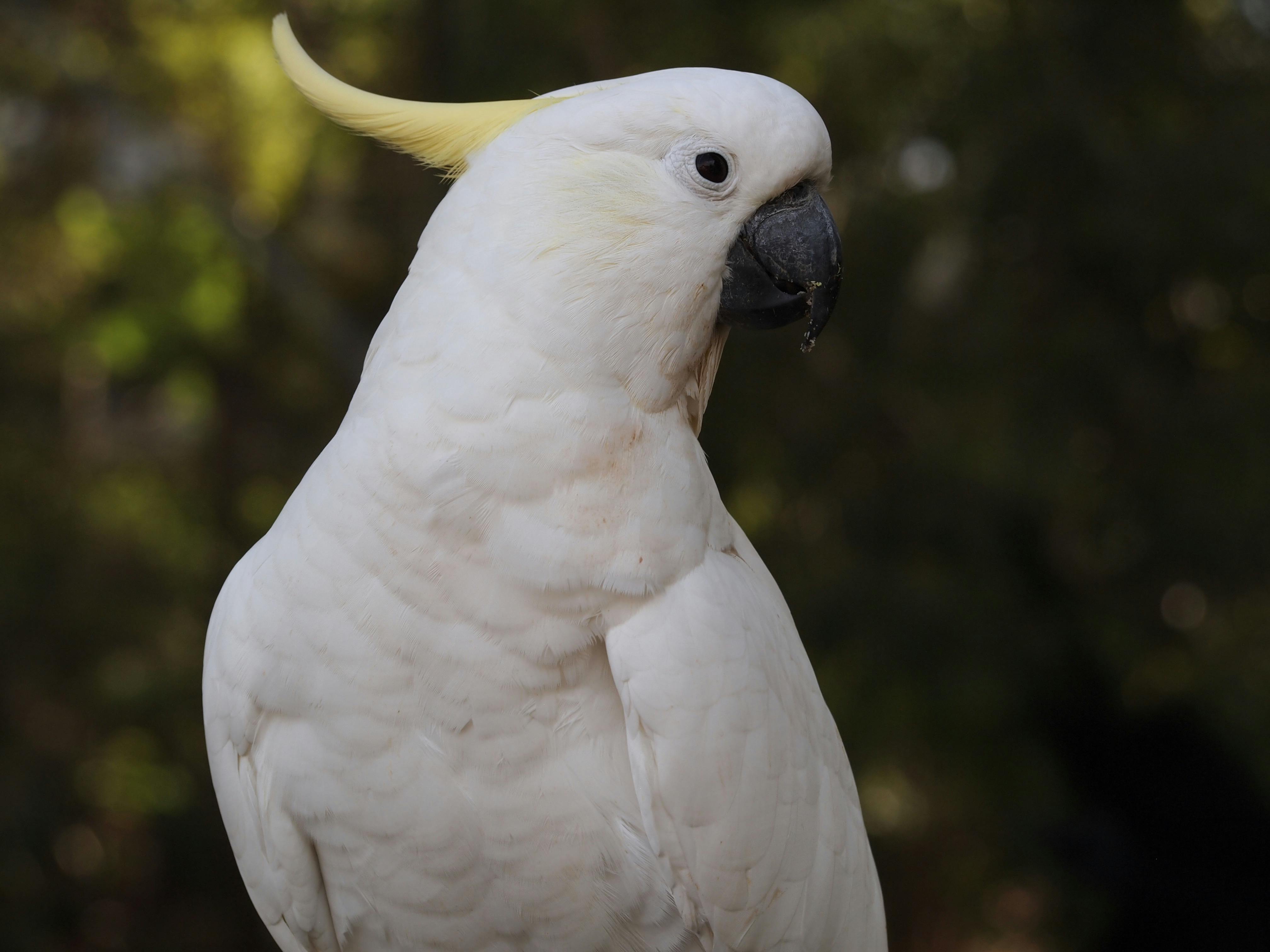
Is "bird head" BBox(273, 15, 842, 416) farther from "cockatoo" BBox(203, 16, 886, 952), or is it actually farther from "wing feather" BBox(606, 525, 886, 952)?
"wing feather" BBox(606, 525, 886, 952)

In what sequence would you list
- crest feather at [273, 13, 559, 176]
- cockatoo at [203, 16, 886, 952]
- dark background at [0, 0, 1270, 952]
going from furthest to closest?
dark background at [0, 0, 1270, 952], crest feather at [273, 13, 559, 176], cockatoo at [203, 16, 886, 952]

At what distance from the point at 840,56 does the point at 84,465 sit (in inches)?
87.8

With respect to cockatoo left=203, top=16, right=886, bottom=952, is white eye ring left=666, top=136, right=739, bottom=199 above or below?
above

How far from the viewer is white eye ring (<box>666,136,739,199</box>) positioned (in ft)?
3.47

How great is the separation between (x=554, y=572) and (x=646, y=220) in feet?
1.14

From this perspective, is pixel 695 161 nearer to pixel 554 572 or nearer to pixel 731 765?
pixel 554 572

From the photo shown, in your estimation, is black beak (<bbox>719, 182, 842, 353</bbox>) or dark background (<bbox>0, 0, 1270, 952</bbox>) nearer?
black beak (<bbox>719, 182, 842, 353</bbox>)

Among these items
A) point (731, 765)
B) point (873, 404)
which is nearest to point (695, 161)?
point (731, 765)

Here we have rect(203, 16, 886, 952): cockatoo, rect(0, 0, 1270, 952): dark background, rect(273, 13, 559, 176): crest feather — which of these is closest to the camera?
rect(203, 16, 886, 952): cockatoo

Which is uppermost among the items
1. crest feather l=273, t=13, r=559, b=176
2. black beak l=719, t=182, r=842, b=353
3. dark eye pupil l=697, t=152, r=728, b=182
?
crest feather l=273, t=13, r=559, b=176

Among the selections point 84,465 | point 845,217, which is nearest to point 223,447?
point 84,465

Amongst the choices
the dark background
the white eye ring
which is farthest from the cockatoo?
the dark background

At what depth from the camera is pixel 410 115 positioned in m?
1.17

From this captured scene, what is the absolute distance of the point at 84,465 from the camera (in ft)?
9.81
